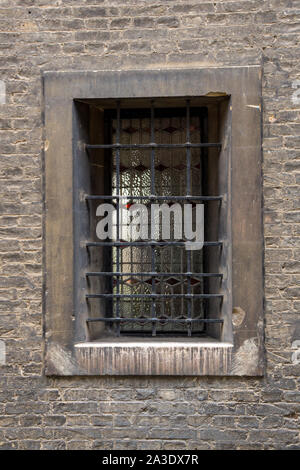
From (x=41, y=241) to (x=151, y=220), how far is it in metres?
0.89

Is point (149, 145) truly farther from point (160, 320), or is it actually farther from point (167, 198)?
point (160, 320)

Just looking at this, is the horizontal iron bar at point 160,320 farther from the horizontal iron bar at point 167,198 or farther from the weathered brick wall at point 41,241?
the horizontal iron bar at point 167,198

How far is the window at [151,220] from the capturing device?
3.59 metres

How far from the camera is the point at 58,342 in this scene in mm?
3637

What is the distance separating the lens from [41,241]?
3678 mm

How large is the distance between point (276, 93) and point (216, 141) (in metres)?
0.57

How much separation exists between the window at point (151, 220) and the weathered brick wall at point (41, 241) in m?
0.10

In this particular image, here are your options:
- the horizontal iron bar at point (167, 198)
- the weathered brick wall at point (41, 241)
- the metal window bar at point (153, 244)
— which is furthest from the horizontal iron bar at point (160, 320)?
the horizontal iron bar at point (167, 198)

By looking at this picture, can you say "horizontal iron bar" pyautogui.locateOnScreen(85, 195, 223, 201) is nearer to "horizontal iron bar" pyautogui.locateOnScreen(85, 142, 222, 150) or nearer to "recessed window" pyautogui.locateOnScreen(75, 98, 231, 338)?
"recessed window" pyautogui.locateOnScreen(75, 98, 231, 338)

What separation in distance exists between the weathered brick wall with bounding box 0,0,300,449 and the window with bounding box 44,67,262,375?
0.34 ft

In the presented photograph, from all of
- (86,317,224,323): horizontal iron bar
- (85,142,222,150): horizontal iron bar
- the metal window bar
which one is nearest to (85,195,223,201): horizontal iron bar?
the metal window bar

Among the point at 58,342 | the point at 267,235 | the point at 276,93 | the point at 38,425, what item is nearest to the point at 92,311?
the point at 58,342

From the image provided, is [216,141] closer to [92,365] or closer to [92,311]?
[92,311]

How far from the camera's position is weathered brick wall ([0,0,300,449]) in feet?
11.7
